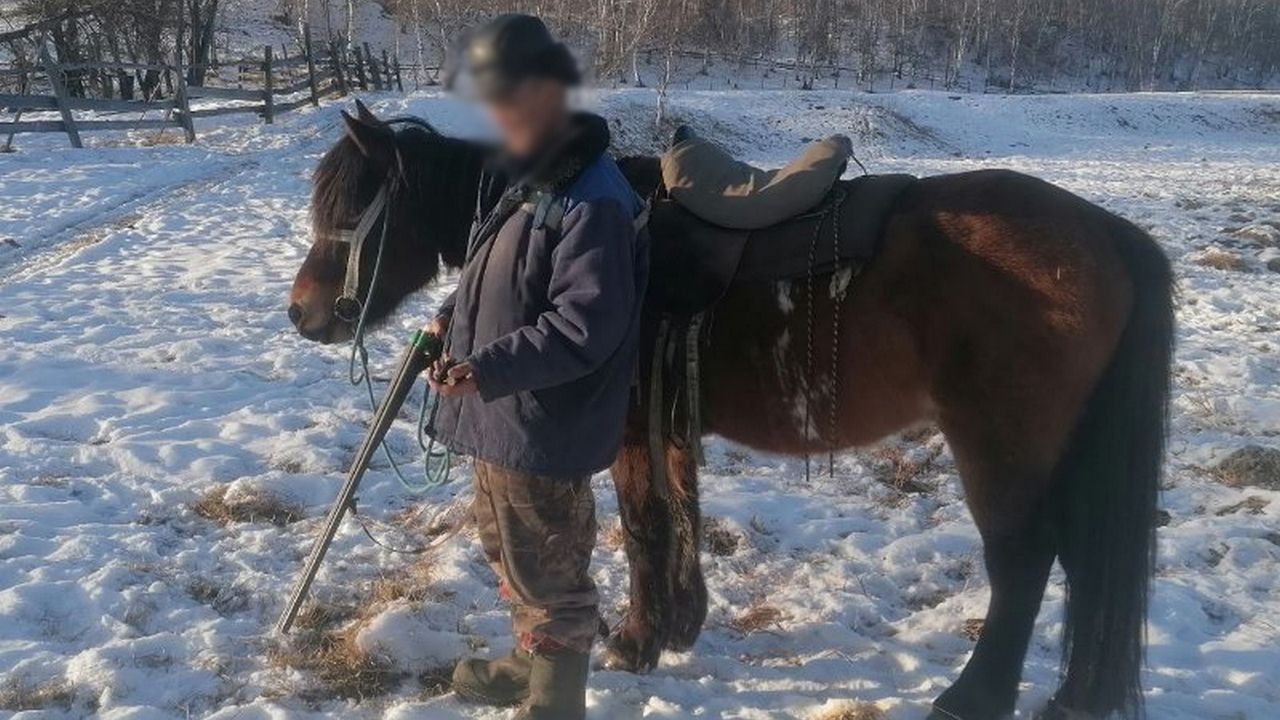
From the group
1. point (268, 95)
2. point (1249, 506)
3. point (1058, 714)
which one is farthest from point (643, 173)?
point (268, 95)

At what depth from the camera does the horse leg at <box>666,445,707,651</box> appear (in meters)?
3.01

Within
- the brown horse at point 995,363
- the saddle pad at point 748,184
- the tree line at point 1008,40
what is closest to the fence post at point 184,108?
the brown horse at point 995,363

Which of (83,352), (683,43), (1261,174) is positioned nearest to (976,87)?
(683,43)

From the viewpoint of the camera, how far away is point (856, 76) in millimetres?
46281

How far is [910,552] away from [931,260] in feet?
5.42

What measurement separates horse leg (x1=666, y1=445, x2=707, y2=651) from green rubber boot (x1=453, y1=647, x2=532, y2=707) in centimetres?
53

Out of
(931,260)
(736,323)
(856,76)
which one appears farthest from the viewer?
(856,76)

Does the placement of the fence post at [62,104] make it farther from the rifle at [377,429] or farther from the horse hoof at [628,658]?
the horse hoof at [628,658]

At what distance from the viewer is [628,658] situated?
2982 millimetres

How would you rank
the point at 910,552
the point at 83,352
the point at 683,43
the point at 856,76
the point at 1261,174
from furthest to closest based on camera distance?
the point at 856,76, the point at 683,43, the point at 1261,174, the point at 83,352, the point at 910,552

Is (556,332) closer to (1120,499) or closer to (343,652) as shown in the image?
(343,652)

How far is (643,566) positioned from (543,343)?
124 centimetres

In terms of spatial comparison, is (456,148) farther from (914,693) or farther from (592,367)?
(914,693)

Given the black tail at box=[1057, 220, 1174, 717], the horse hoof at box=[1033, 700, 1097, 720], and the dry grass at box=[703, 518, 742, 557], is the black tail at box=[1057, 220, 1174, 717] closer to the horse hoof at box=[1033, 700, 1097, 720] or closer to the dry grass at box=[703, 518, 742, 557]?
the horse hoof at box=[1033, 700, 1097, 720]
